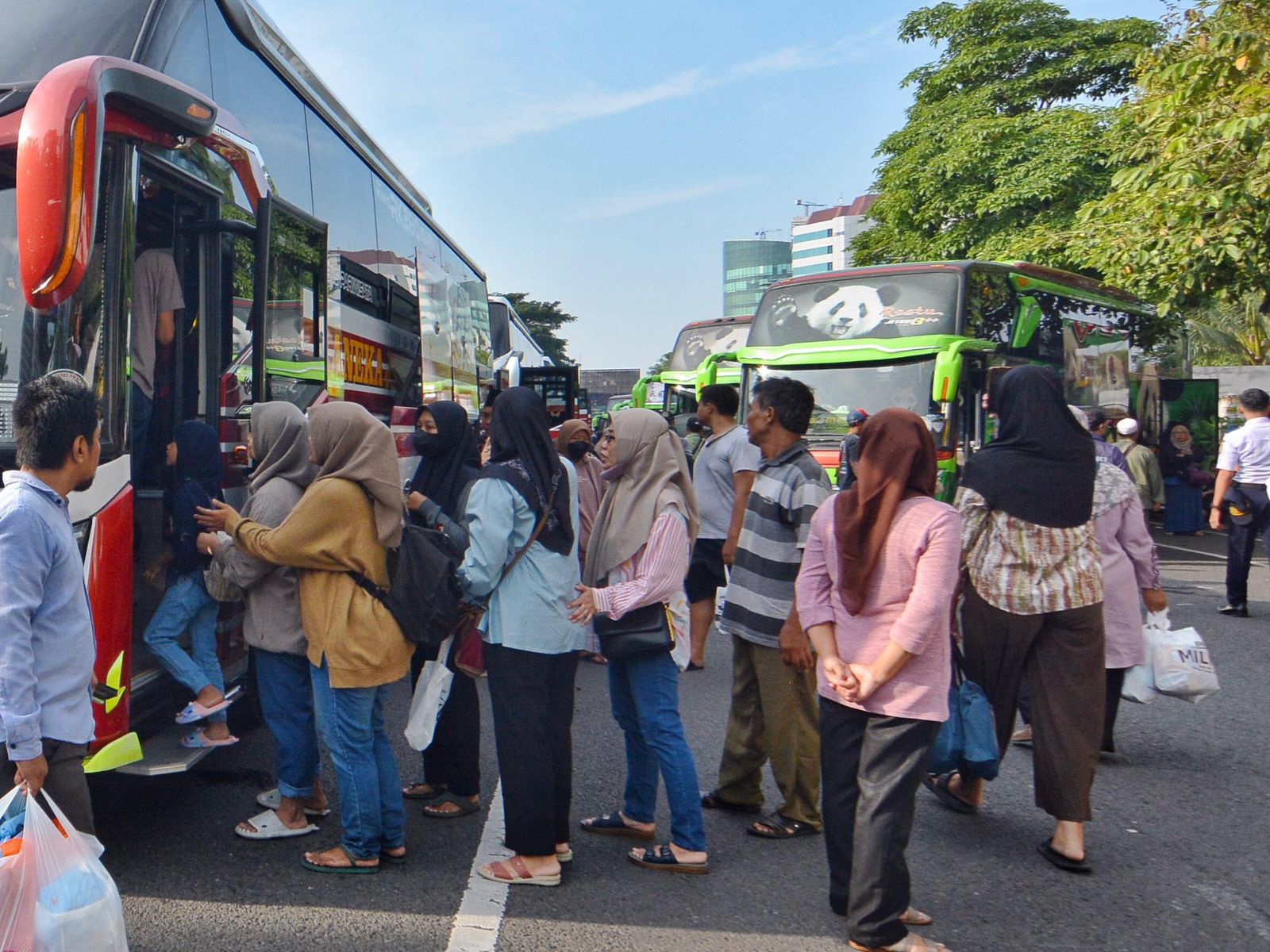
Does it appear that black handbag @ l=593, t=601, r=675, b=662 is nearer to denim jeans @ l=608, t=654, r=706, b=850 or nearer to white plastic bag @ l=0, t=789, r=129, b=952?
denim jeans @ l=608, t=654, r=706, b=850

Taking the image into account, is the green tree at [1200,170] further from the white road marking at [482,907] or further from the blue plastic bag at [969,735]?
the white road marking at [482,907]

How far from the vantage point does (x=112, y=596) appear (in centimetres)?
396

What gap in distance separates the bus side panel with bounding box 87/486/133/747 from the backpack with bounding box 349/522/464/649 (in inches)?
31.7

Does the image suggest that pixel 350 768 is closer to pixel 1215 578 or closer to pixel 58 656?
pixel 58 656

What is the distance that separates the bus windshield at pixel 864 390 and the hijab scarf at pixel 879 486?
28.4 ft

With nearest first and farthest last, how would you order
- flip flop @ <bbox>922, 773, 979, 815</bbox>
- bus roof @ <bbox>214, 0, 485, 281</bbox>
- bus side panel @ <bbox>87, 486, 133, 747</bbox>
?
bus side panel @ <bbox>87, 486, 133, 747</bbox>
flip flop @ <bbox>922, 773, 979, 815</bbox>
bus roof @ <bbox>214, 0, 485, 281</bbox>

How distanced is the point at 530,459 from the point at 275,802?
1.94 meters

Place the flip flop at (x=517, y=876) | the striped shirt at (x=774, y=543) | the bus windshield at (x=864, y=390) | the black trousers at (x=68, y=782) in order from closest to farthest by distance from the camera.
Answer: the black trousers at (x=68, y=782), the flip flop at (x=517, y=876), the striped shirt at (x=774, y=543), the bus windshield at (x=864, y=390)

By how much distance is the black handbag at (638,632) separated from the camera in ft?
13.7

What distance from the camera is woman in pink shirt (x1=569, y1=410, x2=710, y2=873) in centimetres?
416

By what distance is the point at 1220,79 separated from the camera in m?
11.9

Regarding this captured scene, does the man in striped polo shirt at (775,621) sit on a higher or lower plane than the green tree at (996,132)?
lower

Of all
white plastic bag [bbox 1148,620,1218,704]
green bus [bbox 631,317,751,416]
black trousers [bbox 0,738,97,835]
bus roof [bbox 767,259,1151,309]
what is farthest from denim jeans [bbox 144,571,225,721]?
green bus [bbox 631,317,751,416]

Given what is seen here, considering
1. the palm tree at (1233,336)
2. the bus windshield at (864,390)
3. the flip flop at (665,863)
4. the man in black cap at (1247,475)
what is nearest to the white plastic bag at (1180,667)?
the flip flop at (665,863)
